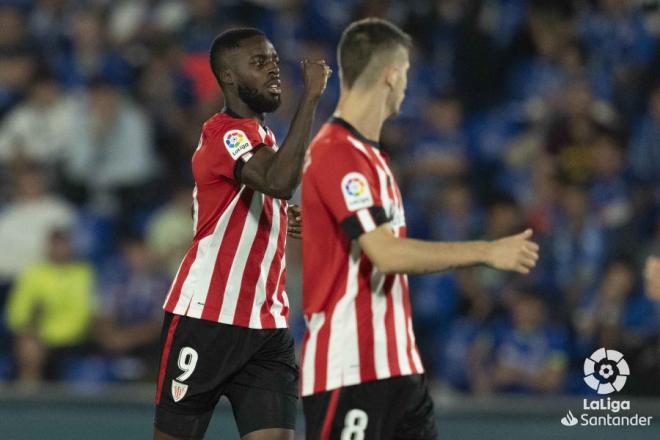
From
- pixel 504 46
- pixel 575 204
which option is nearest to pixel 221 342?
pixel 575 204

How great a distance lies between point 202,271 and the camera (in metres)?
5.18

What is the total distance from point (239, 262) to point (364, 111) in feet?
3.90

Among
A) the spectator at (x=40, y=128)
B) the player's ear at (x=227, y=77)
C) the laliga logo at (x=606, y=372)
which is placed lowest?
the laliga logo at (x=606, y=372)

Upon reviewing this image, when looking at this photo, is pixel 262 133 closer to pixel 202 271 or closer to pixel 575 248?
pixel 202 271

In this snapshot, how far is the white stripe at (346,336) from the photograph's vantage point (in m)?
4.14

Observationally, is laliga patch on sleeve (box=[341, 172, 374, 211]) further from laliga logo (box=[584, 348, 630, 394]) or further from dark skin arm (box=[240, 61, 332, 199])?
laliga logo (box=[584, 348, 630, 394])

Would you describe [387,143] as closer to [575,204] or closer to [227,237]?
[575,204]

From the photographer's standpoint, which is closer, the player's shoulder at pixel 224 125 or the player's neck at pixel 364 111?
the player's neck at pixel 364 111

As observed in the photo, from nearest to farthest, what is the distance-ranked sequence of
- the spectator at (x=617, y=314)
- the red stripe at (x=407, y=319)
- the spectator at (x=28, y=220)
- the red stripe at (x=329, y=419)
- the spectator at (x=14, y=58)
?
the red stripe at (x=329, y=419) → the red stripe at (x=407, y=319) → the spectator at (x=617, y=314) → the spectator at (x=28, y=220) → the spectator at (x=14, y=58)

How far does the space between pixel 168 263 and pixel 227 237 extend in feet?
16.5

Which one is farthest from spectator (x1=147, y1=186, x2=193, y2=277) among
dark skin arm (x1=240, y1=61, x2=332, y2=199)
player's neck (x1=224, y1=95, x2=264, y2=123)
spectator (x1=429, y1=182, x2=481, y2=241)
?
dark skin arm (x1=240, y1=61, x2=332, y2=199)

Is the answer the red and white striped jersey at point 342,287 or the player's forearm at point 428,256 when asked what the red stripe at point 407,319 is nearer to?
the red and white striped jersey at point 342,287

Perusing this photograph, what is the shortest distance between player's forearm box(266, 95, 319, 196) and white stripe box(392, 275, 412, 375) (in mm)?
713

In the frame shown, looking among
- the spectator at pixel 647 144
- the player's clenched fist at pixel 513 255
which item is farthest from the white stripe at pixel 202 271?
the spectator at pixel 647 144
